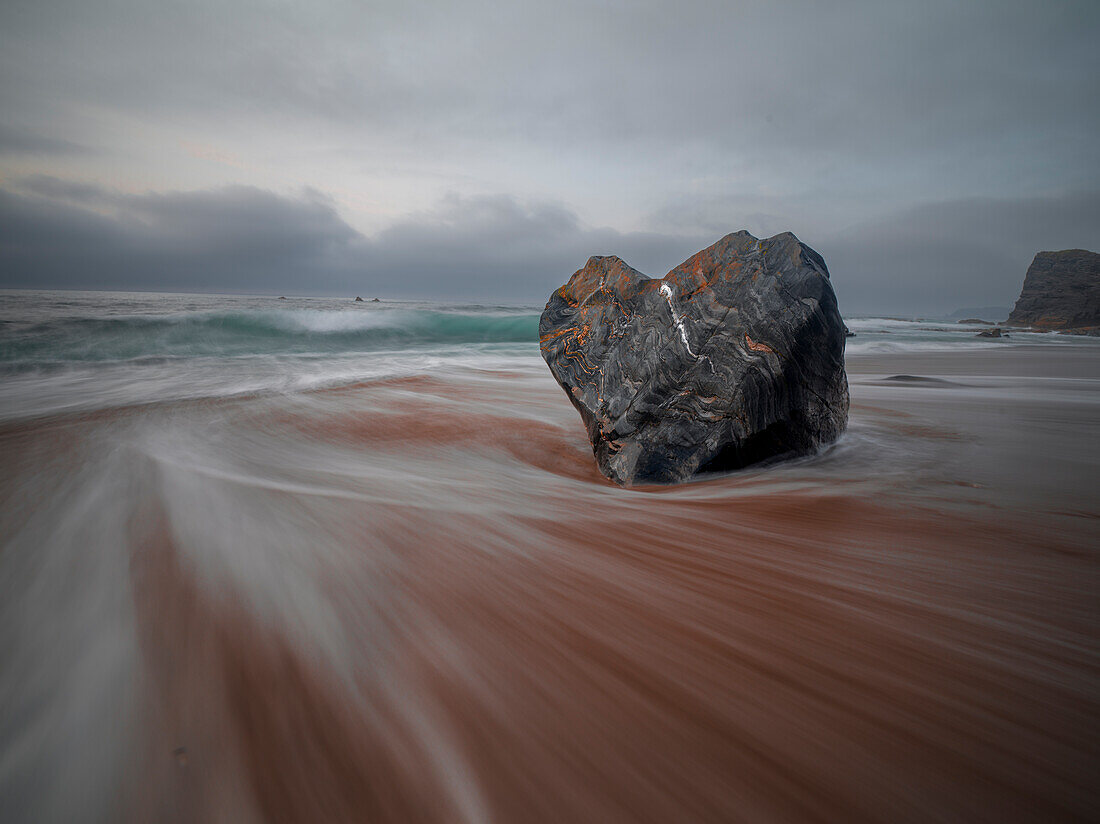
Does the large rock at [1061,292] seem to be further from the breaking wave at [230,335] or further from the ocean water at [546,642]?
the ocean water at [546,642]

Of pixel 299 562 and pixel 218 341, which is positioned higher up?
pixel 218 341

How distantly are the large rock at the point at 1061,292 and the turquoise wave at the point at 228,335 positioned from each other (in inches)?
2118

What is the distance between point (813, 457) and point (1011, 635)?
175 centimetres

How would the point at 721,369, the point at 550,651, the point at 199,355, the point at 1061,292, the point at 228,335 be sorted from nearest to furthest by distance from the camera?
the point at 550,651
the point at 721,369
the point at 199,355
the point at 228,335
the point at 1061,292

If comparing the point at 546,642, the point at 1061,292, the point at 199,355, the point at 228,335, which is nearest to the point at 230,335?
the point at 228,335

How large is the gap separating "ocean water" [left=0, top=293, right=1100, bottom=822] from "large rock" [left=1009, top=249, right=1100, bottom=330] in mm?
57796

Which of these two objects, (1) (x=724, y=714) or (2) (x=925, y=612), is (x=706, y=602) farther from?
(2) (x=925, y=612)

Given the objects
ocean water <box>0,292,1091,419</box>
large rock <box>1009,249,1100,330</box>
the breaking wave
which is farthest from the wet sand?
large rock <box>1009,249,1100,330</box>

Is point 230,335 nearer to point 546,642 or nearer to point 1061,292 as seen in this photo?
point 546,642

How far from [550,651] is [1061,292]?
68.4 meters

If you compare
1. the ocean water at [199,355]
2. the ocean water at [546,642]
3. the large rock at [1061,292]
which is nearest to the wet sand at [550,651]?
the ocean water at [546,642]

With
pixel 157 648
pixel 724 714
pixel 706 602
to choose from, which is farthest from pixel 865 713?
pixel 157 648

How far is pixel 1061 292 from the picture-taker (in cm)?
4484

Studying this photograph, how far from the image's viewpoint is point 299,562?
1.36 metres
